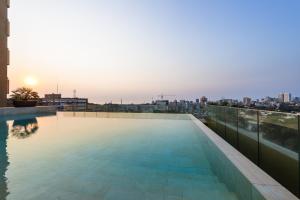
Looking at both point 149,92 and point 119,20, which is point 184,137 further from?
point 149,92

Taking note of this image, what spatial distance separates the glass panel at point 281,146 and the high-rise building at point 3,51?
22.3 metres

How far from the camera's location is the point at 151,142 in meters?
6.89

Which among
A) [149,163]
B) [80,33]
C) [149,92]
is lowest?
[149,163]

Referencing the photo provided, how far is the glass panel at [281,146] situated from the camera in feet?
8.77

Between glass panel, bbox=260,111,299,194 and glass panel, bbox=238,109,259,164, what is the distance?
0.33 meters

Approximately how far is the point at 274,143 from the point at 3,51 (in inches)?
941

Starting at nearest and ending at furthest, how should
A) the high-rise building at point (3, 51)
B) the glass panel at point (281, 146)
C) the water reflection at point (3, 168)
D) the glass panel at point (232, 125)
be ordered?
the glass panel at point (281, 146) → the water reflection at point (3, 168) → the glass panel at point (232, 125) → the high-rise building at point (3, 51)

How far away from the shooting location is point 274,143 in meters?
3.19

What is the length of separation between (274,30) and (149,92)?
21.4m

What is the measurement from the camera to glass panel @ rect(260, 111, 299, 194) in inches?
105

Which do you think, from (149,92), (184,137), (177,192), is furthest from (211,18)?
(149,92)

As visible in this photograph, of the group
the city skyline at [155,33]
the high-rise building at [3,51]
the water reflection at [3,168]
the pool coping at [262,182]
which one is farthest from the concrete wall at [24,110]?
the pool coping at [262,182]

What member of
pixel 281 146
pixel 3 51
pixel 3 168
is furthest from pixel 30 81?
pixel 281 146

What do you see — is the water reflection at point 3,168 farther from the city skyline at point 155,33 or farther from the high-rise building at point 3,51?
the high-rise building at point 3,51
